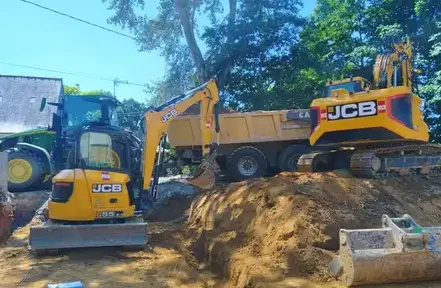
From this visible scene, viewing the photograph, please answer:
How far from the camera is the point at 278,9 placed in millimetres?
20844

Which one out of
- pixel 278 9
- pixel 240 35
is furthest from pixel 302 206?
pixel 278 9

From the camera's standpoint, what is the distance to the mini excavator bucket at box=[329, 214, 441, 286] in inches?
193

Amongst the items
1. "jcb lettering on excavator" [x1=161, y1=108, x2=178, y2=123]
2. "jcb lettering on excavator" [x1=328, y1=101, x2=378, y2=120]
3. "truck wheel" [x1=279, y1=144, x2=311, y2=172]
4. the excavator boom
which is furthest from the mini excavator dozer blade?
"truck wheel" [x1=279, y1=144, x2=311, y2=172]

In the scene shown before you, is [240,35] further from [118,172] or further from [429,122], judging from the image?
[118,172]

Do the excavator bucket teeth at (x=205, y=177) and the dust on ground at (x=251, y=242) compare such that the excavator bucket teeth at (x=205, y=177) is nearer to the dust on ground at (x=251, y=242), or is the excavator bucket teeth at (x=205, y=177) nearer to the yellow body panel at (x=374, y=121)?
the dust on ground at (x=251, y=242)

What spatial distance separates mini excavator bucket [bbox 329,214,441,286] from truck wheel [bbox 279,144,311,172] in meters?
8.83

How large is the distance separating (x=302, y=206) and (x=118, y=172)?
10.2 ft

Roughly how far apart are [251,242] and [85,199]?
8.95 feet

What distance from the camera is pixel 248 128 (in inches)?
556

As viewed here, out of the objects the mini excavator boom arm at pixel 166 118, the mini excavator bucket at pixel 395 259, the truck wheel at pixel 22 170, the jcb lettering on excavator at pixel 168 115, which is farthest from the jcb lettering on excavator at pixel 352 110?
the truck wheel at pixel 22 170

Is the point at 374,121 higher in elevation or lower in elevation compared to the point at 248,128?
lower

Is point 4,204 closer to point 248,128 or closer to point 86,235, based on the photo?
point 86,235

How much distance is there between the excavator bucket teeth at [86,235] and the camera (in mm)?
7203

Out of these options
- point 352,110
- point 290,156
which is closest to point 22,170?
point 290,156
